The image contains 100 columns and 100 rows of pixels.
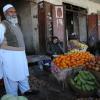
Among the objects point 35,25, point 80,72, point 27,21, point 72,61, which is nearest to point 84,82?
point 80,72

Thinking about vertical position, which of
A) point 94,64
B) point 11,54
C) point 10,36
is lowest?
point 94,64

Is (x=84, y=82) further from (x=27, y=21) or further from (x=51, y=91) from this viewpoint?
(x=27, y=21)

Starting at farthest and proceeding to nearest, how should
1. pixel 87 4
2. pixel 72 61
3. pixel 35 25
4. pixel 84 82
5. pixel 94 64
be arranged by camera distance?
pixel 87 4, pixel 35 25, pixel 72 61, pixel 94 64, pixel 84 82

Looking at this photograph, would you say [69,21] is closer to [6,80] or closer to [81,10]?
[81,10]

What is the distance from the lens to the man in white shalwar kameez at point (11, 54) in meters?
6.13

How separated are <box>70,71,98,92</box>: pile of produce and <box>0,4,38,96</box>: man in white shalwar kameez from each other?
1211 millimetres

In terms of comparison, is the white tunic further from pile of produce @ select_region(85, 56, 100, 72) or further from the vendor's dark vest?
pile of produce @ select_region(85, 56, 100, 72)

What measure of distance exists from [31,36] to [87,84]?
18.5ft

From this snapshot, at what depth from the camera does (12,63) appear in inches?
243

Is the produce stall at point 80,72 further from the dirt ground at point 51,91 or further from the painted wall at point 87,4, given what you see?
the painted wall at point 87,4

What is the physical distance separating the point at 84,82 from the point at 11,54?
1738 millimetres

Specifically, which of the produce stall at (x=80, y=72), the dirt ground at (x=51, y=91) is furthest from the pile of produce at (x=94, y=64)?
the dirt ground at (x=51, y=91)

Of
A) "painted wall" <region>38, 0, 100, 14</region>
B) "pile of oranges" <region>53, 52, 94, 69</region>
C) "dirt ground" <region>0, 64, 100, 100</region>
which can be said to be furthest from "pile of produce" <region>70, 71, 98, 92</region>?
"painted wall" <region>38, 0, 100, 14</region>

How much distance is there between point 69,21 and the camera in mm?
15961
